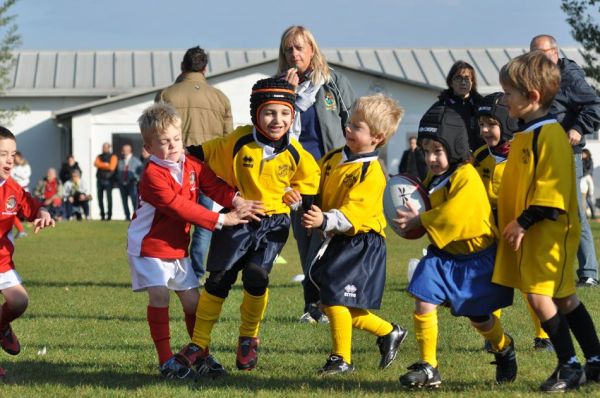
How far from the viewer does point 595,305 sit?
30.1 feet

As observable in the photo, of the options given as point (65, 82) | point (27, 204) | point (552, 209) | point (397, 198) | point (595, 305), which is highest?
point (65, 82)

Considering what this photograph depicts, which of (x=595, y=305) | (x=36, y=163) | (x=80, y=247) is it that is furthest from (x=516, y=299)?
(x=36, y=163)

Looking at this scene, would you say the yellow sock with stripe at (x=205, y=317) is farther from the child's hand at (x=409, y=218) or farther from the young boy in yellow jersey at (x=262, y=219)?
the child's hand at (x=409, y=218)

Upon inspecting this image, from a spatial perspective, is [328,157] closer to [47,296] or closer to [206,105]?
[206,105]

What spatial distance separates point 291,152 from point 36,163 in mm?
32235

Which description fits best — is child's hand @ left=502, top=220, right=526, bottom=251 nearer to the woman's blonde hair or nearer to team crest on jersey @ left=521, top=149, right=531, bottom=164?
team crest on jersey @ left=521, top=149, right=531, bottom=164

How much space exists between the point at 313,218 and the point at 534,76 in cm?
148

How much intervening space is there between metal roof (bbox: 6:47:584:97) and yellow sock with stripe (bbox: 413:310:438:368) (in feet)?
109

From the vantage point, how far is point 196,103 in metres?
10.8

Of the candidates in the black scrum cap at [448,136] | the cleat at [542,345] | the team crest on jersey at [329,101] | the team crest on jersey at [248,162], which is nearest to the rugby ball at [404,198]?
the black scrum cap at [448,136]

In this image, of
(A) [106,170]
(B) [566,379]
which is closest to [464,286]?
(B) [566,379]

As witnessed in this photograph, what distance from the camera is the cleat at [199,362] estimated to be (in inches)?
255

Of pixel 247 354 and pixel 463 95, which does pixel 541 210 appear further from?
pixel 463 95

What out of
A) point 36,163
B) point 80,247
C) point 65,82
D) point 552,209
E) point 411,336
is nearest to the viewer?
point 552,209
